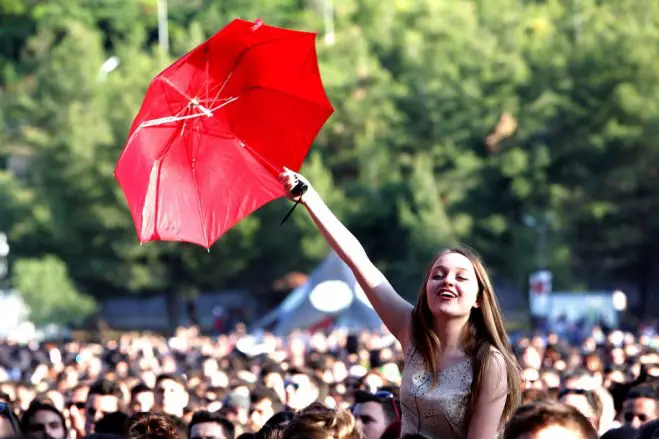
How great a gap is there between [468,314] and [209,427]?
3.70m

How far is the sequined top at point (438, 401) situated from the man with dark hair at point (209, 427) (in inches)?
139

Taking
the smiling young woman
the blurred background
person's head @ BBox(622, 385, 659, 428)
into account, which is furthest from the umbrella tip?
the blurred background

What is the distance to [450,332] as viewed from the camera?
16.6 ft

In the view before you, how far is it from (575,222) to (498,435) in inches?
2022

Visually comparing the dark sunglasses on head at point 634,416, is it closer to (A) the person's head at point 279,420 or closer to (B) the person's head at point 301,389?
(B) the person's head at point 301,389

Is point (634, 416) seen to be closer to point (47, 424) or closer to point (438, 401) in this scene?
point (47, 424)

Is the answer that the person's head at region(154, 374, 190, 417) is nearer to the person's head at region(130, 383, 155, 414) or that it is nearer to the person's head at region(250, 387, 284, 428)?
the person's head at region(130, 383, 155, 414)

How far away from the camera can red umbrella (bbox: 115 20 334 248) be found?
6.90m

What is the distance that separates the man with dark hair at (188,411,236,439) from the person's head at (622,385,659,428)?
243cm

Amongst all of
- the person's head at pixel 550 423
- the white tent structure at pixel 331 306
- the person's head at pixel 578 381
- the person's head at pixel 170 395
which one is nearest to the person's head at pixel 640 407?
the person's head at pixel 578 381

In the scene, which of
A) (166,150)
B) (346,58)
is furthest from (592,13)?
(166,150)

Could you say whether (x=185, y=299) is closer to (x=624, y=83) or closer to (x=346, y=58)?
(x=346, y=58)

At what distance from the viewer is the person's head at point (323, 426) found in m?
4.55

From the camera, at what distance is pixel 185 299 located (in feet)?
226
